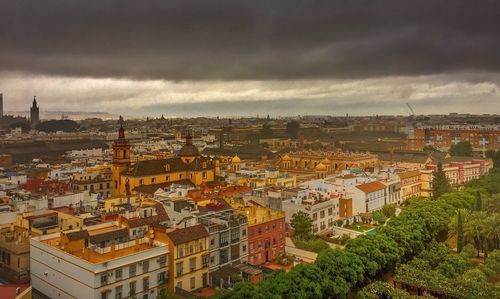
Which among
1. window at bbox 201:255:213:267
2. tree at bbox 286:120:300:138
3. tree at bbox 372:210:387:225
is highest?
tree at bbox 286:120:300:138

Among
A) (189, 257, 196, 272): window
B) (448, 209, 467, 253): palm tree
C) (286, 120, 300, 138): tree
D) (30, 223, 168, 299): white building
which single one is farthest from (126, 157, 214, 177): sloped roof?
(286, 120, 300, 138): tree

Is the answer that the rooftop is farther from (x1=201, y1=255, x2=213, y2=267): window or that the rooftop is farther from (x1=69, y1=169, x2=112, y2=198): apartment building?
(x1=69, y1=169, x2=112, y2=198): apartment building

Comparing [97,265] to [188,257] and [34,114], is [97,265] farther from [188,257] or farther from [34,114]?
[34,114]

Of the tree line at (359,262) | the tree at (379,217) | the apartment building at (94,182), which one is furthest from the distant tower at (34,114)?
the tree line at (359,262)

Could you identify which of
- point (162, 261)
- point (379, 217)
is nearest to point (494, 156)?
point (379, 217)

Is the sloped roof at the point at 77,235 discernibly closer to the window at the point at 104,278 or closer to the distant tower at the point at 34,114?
the window at the point at 104,278

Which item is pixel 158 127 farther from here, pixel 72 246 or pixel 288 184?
pixel 72 246
